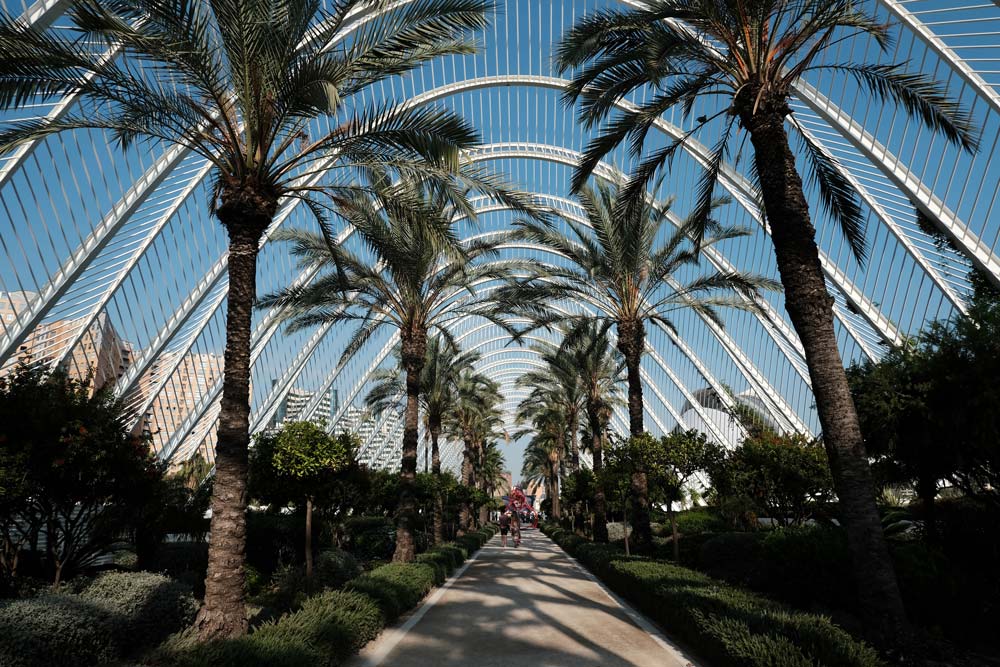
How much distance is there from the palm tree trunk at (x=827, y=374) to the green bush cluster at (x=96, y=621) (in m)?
7.40

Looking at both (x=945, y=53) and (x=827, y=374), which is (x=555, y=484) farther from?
(x=827, y=374)

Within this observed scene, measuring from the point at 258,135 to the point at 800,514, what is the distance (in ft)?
54.6

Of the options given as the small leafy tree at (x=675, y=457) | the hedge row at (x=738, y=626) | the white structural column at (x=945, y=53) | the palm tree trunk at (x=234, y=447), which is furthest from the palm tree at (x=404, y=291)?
the white structural column at (x=945, y=53)

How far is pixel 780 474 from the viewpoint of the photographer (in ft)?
55.4

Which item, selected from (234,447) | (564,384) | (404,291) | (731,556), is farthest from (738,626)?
(564,384)

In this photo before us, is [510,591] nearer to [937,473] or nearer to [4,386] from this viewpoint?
[937,473]

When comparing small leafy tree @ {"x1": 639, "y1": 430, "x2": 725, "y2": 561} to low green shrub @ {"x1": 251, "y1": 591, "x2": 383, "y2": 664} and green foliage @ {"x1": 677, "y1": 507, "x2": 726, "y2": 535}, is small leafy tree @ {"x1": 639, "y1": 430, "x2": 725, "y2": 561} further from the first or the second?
green foliage @ {"x1": 677, "y1": 507, "x2": 726, "y2": 535}

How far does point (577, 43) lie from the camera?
973 centimetres

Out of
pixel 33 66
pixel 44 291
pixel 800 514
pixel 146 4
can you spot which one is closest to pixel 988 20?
pixel 800 514

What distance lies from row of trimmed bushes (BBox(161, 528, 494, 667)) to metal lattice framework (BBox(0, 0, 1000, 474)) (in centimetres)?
554

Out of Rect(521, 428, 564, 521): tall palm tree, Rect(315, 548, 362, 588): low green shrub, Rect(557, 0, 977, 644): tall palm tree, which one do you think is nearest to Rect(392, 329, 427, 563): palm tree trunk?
Rect(315, 548, 362, 588): low green shrub

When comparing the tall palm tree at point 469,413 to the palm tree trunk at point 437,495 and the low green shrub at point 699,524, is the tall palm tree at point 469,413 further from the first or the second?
the low green shrub at point 699,524

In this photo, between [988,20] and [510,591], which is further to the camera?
[988,20]

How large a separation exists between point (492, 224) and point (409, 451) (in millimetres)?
21328
